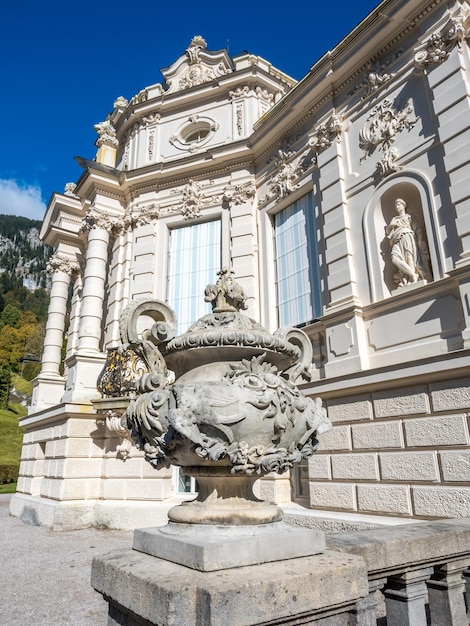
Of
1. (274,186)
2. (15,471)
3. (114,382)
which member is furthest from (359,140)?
(15,471)

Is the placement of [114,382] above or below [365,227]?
below

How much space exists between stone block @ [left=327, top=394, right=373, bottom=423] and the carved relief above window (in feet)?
36.8

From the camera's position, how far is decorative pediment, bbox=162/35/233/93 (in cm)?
1802

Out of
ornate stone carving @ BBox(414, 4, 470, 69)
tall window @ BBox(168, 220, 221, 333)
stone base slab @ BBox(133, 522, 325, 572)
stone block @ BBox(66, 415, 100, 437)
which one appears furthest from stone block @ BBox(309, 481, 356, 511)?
ornate stone carving @ BBox(414, 4, 470, 69)

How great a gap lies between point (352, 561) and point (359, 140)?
10476 millimetres

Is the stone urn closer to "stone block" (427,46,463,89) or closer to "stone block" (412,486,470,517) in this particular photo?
"stone block" (412,486,470,517)

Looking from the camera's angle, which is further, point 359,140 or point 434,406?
point 359,140

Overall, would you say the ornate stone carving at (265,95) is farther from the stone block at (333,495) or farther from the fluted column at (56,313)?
the stone block at (333,495)

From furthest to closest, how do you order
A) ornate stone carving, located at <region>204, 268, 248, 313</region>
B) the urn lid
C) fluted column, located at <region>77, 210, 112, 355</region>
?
fluted column, located at <region>77, 210, 112, 355</region>
ornate stone carving, located at <region>204, 268, 248, 313</region>
the urn lid

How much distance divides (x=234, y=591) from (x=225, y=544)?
1.28ft

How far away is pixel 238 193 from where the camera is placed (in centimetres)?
1466

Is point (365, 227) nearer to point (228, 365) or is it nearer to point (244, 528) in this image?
point (228, 365)

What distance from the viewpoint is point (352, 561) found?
2551mm

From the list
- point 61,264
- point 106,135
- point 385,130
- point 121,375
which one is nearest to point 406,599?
point 385,130
